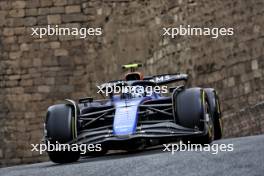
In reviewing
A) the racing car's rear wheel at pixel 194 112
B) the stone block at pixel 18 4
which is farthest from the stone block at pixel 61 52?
the racing car's rear wheel at pixel 194 112

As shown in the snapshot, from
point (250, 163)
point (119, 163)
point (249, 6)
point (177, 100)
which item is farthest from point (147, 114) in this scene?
point (249, 6)

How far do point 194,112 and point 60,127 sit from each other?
1.50m

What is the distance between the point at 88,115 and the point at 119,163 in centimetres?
213

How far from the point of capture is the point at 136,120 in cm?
948

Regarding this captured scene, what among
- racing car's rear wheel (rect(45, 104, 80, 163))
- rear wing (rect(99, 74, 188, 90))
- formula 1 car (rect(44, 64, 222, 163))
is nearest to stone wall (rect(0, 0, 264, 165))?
rear wing (rect(99, 74, 188, 90))

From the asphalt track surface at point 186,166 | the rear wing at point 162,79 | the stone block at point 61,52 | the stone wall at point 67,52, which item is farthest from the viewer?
the stone block at point 61,52

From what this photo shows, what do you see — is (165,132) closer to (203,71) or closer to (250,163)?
(250,163)

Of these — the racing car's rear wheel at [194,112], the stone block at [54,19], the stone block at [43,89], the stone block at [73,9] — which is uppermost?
the stone block at [73,9]

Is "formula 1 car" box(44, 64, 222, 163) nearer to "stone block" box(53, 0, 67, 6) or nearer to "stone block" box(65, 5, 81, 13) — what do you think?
"stone block" box(65, 5, 81, 13)

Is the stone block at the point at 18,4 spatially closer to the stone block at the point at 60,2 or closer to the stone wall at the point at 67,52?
the stone wall at the point at 67,52

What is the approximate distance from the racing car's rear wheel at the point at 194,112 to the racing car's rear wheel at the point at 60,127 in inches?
46.1

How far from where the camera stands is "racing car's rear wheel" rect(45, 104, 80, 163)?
9625 millimetres

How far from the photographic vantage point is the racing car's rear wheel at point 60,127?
9625 mm

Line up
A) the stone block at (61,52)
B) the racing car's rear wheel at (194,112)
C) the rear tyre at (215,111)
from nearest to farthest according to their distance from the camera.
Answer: the racing car's rear wheel at (194,112) < the rear tyre at (215,111) < the stone block at (61,52)
